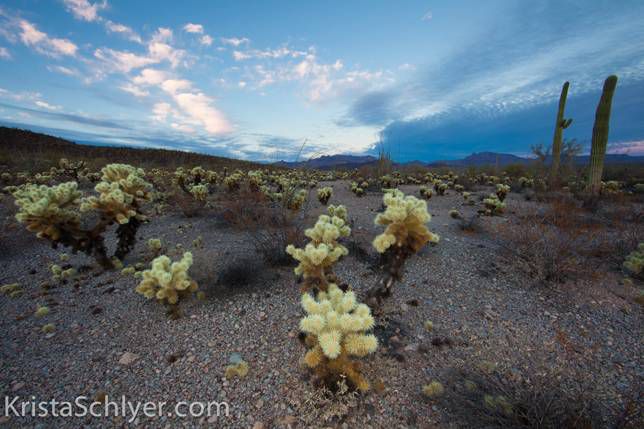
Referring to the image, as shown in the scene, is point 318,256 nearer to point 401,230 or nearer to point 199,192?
point 401,230

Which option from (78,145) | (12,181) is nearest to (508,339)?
(12,181)

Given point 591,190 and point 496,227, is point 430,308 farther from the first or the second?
point 591,190

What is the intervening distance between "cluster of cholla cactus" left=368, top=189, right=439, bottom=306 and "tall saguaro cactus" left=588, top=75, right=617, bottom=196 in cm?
1055

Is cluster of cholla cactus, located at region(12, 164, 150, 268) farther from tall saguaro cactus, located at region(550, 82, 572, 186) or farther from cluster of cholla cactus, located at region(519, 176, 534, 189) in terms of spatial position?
tall saguaro cactus, located at region(550, 82, 572, 186)

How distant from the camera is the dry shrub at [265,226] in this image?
424 centimetres

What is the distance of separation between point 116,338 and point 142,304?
576 millimetres

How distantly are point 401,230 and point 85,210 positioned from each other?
13.5 ft

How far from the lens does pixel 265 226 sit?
550 cm

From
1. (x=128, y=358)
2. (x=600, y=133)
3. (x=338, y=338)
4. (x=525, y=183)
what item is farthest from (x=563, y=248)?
(x=525, y=183)

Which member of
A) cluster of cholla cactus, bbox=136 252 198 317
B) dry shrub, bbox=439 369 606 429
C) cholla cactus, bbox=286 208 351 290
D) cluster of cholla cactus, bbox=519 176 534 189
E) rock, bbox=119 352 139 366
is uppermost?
cluster of cholla cactus, bbox=519 176 534 189

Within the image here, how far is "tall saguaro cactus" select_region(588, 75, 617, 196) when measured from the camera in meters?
9.41

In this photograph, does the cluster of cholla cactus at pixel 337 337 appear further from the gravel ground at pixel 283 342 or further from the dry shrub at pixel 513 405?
the dry shrub at pixel 513 405

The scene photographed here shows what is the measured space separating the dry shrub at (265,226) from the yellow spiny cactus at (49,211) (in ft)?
8.22

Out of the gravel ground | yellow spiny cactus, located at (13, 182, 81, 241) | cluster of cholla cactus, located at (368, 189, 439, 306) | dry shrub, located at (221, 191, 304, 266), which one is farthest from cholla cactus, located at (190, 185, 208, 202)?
cluster of cholla cactus, located at (368, 189, 439, 306)
